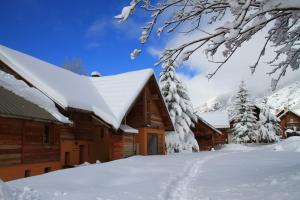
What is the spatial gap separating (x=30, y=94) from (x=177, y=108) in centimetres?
1899

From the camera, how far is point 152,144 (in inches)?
1261

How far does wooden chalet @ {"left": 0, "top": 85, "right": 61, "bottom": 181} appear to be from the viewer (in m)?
16.4

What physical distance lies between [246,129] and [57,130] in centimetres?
4166

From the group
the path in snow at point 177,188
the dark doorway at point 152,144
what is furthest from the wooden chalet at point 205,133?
the path in snow at point 177,188

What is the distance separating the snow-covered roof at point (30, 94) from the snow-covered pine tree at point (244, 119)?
42039mm

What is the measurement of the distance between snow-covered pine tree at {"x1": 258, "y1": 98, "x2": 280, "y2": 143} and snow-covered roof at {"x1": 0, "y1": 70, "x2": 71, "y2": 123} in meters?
45.4

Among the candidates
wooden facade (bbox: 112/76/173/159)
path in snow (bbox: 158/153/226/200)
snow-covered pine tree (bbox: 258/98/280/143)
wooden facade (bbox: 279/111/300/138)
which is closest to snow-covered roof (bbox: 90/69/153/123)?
wooden facade (bbox: 112/76/173/159)

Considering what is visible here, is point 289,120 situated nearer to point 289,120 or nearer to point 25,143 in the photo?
point 289,120

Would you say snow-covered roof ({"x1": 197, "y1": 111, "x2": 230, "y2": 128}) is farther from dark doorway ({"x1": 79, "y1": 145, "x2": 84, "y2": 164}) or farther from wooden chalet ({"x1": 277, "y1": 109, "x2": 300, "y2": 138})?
dark doorway ({"x1": 79, "y1": 145, "x2": 84, "y2": 164})

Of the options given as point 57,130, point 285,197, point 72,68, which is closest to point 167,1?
point 285,197

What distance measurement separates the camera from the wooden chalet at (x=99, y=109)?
840 inches

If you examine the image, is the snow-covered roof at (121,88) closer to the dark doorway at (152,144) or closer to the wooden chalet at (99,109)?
the wooden chalet at (99,109)

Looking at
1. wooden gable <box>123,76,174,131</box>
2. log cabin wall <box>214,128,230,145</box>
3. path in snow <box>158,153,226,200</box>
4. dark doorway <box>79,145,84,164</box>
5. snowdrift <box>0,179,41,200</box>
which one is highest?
wooden gable <box>123,76,174,131</box>

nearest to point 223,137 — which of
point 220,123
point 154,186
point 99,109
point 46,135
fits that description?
point 220,123
